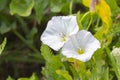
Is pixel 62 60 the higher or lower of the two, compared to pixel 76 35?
lower

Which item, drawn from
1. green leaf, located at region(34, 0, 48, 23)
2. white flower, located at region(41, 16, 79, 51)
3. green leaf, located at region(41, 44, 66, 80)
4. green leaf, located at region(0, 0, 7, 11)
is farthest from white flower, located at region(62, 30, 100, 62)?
green leaf, located at region(0, 0, 7, 11)

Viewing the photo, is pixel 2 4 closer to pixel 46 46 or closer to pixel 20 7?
pixel 20 7

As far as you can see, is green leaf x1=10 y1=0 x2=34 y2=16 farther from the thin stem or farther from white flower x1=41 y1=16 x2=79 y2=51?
white flower x1=41 y1=16 x2=79 y2=51

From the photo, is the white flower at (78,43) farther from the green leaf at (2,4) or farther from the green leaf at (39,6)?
the green leaf at (2,4)

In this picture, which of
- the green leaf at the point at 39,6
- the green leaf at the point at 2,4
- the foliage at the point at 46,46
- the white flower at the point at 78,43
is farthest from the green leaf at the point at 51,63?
the green leaf at the point at 2,4

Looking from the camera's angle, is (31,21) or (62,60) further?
(31,21)

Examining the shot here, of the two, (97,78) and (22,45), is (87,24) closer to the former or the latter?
(97,78)

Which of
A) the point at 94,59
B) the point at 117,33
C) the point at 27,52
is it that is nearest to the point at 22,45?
the point at 27,52
